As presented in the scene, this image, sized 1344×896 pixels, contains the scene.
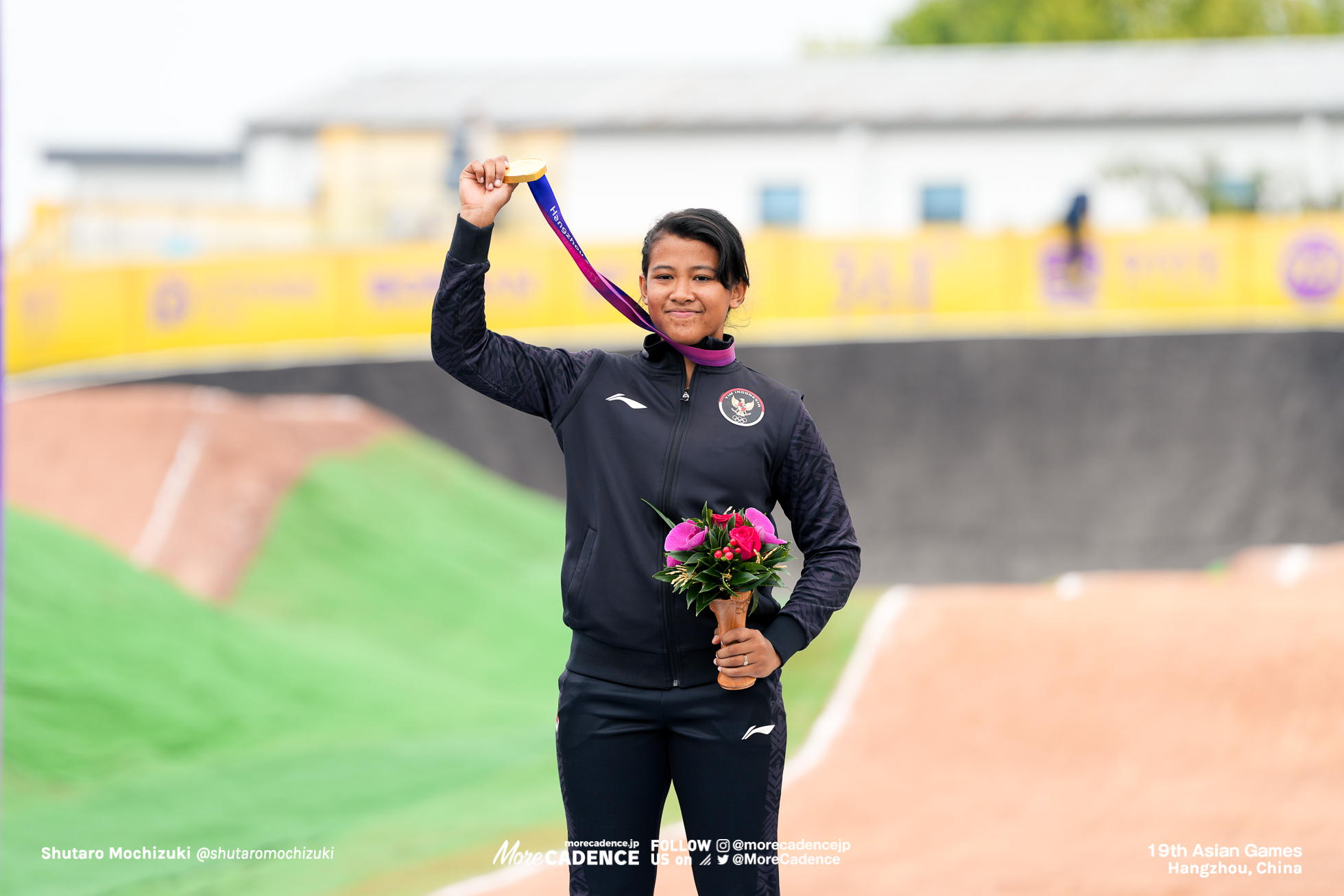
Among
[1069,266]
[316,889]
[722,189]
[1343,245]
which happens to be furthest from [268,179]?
[316,889]

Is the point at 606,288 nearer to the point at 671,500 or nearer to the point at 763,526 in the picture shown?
the point at 671,500

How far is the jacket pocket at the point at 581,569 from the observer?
2867 mm

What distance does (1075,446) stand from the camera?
1889 centimetres

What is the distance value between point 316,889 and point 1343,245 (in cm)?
1744

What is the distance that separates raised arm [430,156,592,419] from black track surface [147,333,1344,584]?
15.6 meters

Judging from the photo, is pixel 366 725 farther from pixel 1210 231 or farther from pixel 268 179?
pixel 268 179

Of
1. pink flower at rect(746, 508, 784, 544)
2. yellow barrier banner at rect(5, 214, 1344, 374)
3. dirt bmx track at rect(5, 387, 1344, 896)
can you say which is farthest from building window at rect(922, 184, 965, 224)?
pink flower at rect(746, 508, 784, 544)

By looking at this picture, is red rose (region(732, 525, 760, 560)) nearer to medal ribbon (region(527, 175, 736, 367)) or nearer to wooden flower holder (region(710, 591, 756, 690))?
wooden flower holder (region(710, 591, 756, 690))

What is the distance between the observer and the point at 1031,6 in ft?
152

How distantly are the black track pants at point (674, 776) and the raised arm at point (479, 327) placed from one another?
0.65 m

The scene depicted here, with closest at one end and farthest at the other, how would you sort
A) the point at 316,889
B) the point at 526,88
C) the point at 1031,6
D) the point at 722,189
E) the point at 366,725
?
the point at 316,889, the point at 366,725, the point at 722,189, the point at 526,88, the point at 1031,6

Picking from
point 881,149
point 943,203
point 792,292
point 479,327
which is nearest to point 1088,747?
point 479,327

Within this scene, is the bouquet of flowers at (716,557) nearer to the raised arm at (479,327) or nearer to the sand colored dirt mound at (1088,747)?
the raised arm at (479,327)

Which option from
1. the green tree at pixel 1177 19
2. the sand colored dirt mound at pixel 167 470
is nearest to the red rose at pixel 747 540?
the sand colored dirt mound at pixel 167 470
